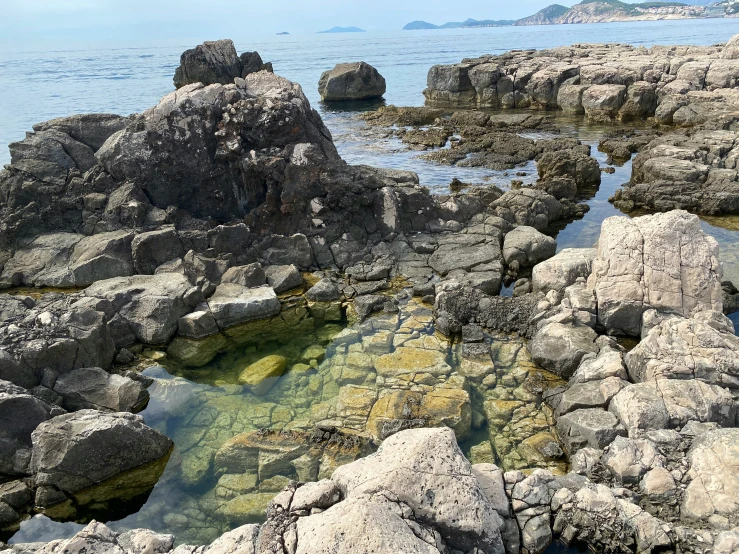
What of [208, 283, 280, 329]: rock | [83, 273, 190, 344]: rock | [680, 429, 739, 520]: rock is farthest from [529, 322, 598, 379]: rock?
[83, 273, 190, 344]: rock

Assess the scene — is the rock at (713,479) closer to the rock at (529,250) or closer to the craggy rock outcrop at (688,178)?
the rock at (529,250)

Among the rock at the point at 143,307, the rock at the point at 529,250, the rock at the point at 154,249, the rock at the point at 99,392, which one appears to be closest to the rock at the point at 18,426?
the rock at the point at 99,392

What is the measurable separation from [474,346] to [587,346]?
286 centimetres

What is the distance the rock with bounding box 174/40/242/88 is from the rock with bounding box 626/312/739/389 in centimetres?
2668

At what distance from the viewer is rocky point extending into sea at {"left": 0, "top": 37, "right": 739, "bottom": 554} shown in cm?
849

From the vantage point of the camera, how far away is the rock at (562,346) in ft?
44.4

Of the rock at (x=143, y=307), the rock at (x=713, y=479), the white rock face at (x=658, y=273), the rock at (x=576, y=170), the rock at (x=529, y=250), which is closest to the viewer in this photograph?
the rock at (x=713, y=479)

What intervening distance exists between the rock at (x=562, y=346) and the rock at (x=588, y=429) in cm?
216

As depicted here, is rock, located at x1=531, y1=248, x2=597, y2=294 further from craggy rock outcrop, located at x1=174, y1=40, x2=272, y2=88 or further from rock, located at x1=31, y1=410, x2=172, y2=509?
craggy rock outcrop, located at x1=174, y1=40, x2=272, y2=88

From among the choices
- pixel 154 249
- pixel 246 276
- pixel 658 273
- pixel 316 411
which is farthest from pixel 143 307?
pixel 658 273

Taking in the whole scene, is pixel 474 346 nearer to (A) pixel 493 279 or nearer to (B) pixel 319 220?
(A) pixel 493 279

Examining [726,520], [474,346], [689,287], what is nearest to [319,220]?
[474,346]

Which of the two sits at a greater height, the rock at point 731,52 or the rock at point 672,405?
the rock at point 731,52

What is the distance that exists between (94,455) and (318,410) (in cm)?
472
